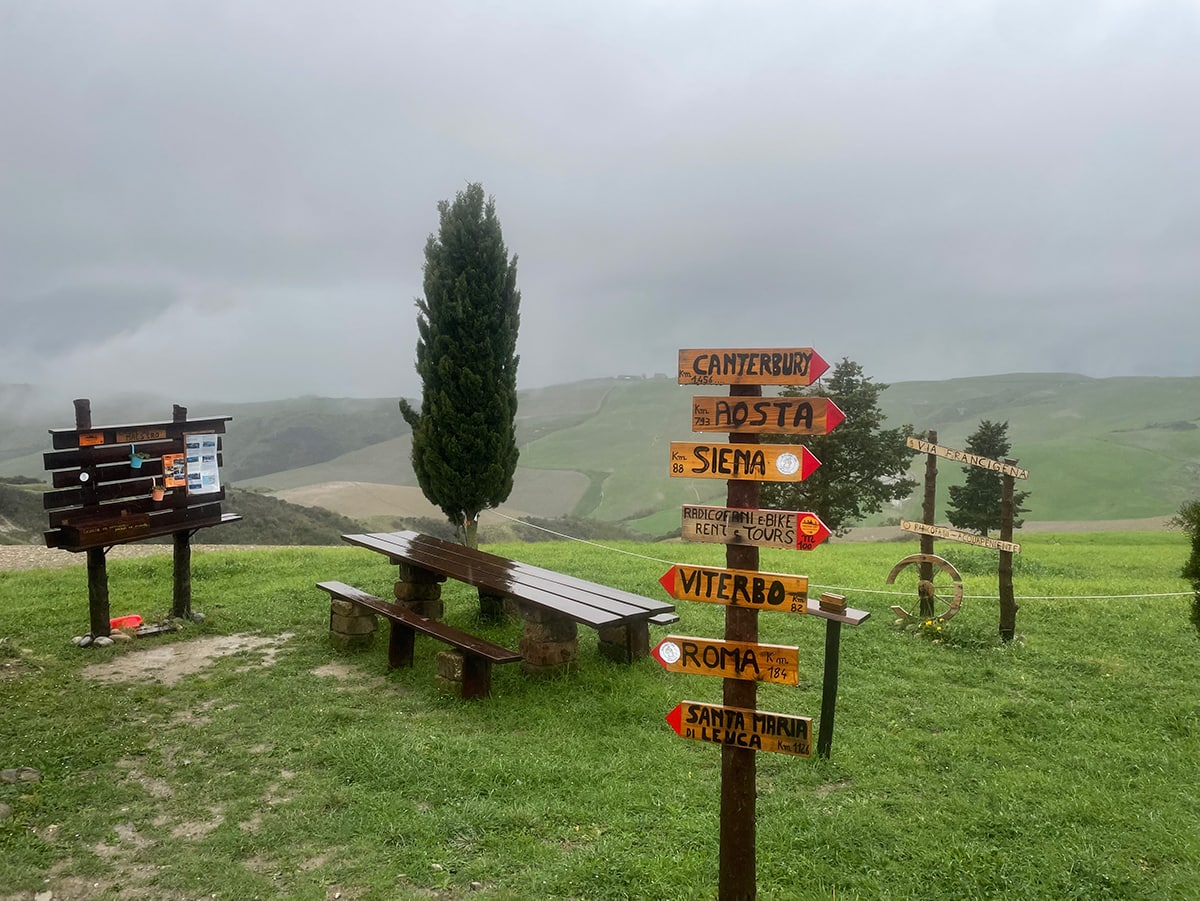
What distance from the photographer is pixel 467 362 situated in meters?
11.6

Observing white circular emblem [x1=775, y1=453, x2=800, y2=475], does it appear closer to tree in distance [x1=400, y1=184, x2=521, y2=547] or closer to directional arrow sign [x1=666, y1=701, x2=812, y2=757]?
directional arrow sign [x1=666, y1=701, x2=812, y2=757]

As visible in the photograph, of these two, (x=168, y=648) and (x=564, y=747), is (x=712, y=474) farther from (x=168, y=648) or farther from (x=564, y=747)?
(x=168, y=648)

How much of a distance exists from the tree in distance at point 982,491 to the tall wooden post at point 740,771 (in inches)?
1089

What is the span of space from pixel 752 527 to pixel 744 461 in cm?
34

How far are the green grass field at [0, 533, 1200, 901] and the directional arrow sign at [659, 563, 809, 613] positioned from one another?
1.62 m

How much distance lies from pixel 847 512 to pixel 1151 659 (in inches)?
624

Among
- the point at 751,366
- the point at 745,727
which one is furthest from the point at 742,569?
the point at 751,366

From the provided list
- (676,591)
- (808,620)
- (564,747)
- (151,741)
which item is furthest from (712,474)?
(808,620)

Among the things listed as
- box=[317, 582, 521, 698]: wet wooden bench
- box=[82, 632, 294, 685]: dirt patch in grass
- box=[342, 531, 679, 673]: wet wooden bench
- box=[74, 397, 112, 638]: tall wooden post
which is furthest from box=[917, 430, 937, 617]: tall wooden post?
box=[74, 397, 112, 638]: tall wooden post

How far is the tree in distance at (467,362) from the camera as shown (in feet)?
37.9

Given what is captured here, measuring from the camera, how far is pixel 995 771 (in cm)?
555

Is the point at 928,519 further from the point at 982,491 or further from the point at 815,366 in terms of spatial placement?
the point at 982,491

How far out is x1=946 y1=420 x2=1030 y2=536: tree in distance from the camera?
2859 cm

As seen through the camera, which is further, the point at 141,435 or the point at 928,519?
the point at 928,519
